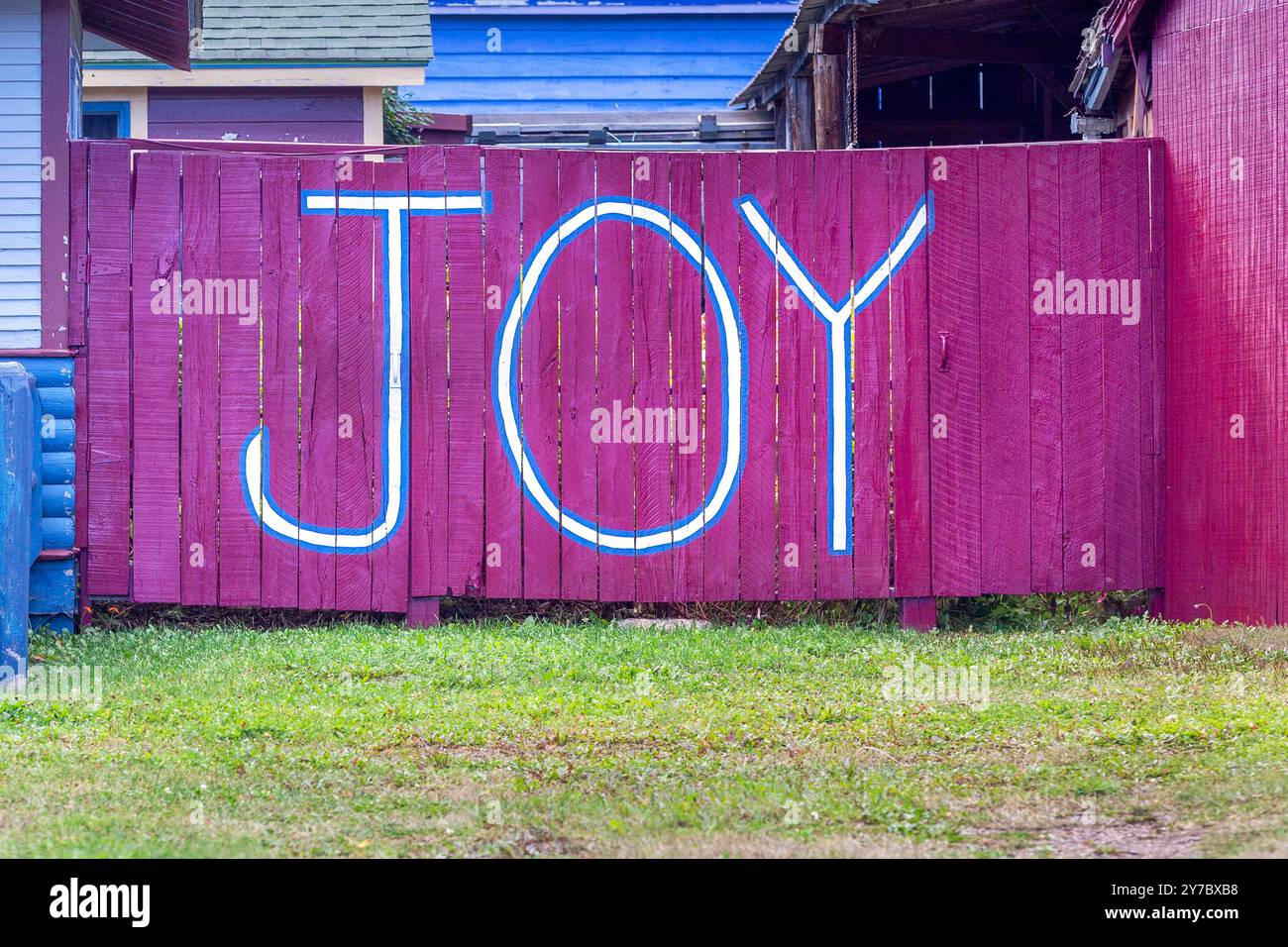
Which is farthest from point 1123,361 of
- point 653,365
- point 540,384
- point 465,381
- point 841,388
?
point 465,381

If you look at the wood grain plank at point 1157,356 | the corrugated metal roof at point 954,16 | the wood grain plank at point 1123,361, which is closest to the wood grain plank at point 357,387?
the corrugated metal roof at point 954,16

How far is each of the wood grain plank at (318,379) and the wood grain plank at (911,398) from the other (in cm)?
313

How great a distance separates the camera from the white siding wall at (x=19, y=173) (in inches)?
303

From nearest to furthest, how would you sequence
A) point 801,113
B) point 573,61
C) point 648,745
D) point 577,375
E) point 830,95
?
1. point 648,745
2. point 577,375
3. point 830,95
4. point 801,113
5. point 573,61

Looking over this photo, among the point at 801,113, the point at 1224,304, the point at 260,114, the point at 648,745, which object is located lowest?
the point at 648,745

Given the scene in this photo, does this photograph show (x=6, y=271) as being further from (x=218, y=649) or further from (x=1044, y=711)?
(x=1044, y=711)

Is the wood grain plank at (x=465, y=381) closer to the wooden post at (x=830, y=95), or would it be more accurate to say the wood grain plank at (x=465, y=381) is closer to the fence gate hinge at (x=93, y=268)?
the fence gate hinge at (x=93, y=268)

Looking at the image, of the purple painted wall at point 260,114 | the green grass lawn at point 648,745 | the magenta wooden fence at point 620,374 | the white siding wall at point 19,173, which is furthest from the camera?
the purple painted wall at point 260,114

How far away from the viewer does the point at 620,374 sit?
7938mm

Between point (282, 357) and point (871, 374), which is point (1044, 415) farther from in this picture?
point (282, 357)

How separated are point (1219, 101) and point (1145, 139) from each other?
0.50 metres

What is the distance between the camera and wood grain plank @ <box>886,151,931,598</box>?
795 centimetres

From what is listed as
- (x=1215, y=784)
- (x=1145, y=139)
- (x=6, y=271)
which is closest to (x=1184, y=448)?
(x=1145, y=139)

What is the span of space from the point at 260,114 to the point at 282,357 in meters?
5.67
